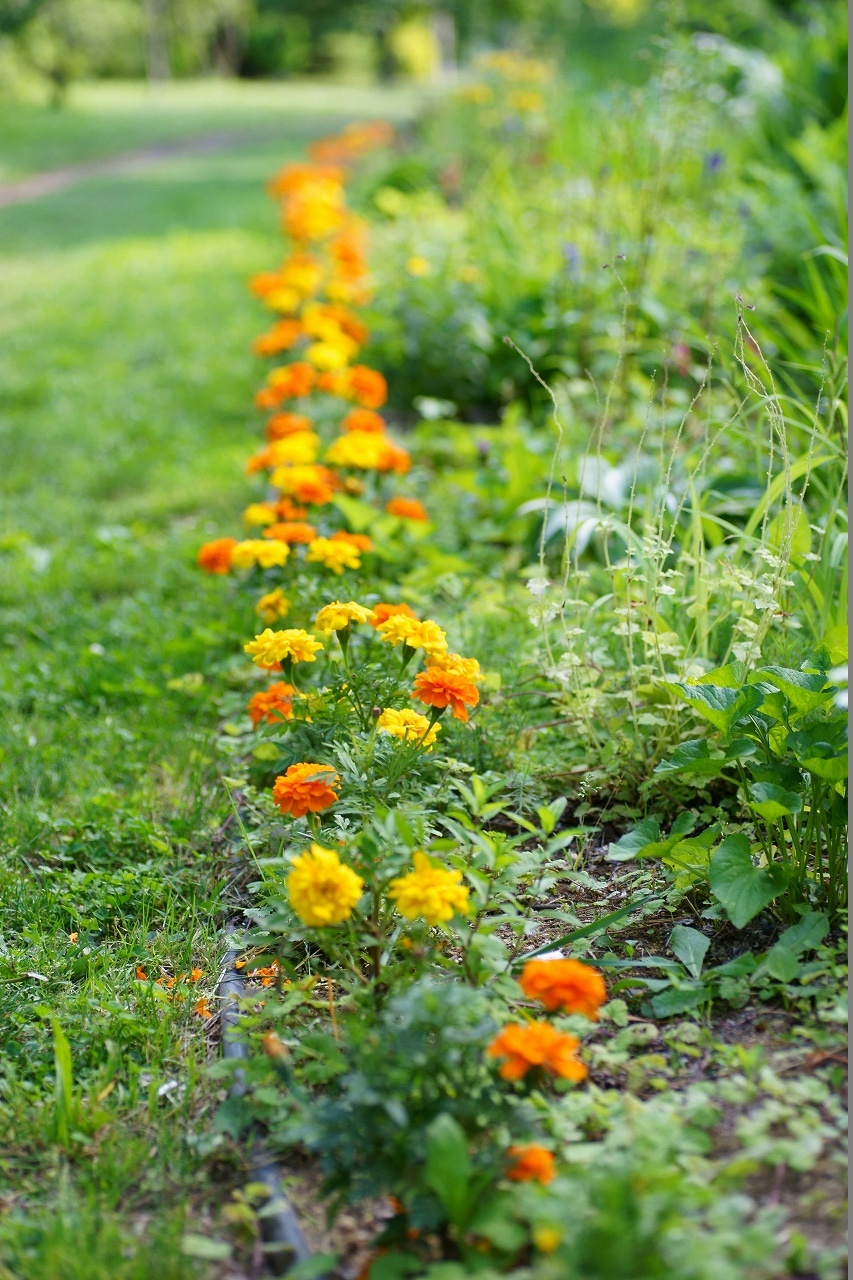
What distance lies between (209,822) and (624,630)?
3.30ft

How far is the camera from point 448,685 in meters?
2.04

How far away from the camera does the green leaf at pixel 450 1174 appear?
1401mm

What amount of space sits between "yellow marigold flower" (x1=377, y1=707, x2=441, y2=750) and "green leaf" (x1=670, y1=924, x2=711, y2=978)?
1.82 ft

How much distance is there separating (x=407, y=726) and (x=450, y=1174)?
852mm

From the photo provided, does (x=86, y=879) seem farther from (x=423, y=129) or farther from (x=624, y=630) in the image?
(x=423, y=129)

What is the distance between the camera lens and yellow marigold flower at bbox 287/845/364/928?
164cm

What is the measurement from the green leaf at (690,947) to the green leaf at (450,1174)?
0.66 meters

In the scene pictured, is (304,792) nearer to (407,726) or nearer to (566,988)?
(407,726)

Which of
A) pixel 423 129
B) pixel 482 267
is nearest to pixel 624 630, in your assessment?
pixel 482 267

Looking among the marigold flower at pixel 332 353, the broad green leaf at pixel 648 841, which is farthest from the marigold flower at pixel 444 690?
the marigold flower at pixel 332 353

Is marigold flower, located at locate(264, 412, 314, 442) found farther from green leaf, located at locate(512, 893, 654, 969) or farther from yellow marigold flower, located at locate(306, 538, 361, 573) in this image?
green leaf, located at locate(512, 893, 654, 969)

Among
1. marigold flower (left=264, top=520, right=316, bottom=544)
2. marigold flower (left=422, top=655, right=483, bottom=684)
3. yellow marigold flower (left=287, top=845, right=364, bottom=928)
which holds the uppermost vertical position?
marigold flower (left=422, top=655, right=483, bottom=684)

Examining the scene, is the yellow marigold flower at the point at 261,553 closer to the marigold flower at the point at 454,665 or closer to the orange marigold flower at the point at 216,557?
the orange marigold flower at the point at 216,557

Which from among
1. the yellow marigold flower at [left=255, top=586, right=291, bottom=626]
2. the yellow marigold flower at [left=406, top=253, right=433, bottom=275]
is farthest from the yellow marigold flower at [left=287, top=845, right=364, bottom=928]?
the yellow marigold flower at [left=406, top=253, right=433, bottom=275]
